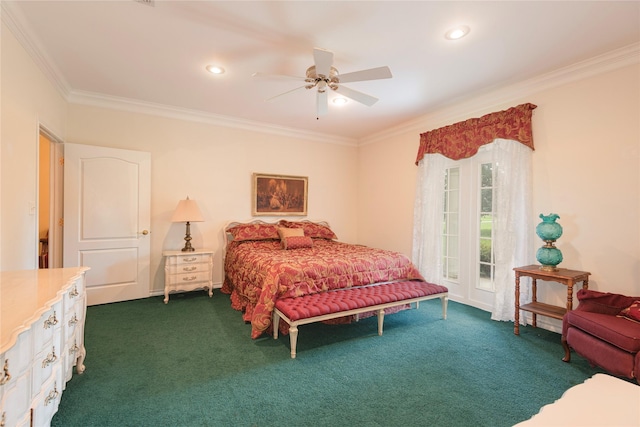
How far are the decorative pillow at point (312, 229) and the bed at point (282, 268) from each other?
0.15 m

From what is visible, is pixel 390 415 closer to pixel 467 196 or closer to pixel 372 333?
pixel 372 333

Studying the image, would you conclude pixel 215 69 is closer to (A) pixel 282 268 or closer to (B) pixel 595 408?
(A) pixel 282 268

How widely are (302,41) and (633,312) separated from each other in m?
3.40

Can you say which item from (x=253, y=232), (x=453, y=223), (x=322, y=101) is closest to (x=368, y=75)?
(x=322, y=101)

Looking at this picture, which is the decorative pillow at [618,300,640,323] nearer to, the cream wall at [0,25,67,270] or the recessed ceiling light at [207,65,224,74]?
the recessed ceiling light at [207,65,224,74]

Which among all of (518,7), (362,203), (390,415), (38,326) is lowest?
(390,415)

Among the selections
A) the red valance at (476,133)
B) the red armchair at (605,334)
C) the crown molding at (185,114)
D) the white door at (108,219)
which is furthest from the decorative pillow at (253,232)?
the red armchair at (605,334)

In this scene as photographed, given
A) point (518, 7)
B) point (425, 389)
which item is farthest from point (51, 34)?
point (425, 389)

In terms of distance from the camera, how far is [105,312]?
3.42 meters

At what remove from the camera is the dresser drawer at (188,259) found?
3.89 m

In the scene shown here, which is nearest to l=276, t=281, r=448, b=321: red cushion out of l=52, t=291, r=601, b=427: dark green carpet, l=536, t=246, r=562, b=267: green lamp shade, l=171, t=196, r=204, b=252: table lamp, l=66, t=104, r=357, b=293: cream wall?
l=52, t=291, r=601, b=427: dark green carpet

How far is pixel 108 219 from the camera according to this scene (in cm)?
373

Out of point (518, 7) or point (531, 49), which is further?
point (531, 49)

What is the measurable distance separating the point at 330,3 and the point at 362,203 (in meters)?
4.04
